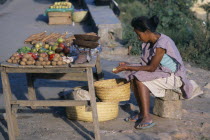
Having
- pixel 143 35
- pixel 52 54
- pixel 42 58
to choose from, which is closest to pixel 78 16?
pixel 143 35

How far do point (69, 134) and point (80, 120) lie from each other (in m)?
0.39

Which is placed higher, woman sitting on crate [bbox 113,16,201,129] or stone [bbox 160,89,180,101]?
woman sitting on crate [bbox 113,16,201,129]

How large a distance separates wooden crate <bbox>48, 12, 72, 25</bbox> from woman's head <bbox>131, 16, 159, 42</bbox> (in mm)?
6847

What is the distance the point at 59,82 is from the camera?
21.7 ft

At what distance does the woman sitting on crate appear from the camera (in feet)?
15.3

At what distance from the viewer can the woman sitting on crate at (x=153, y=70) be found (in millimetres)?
4648

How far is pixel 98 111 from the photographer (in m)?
4.80

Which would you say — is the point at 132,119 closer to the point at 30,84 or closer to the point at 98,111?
the point at 98,111

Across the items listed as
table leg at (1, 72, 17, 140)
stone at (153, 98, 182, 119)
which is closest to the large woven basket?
stone at (153, 98, 182, 119)

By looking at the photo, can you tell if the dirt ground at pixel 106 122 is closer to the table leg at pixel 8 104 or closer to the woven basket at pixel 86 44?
the table leg at pixel 8 104

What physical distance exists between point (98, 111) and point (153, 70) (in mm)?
802

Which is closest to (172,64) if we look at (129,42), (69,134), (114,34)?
(69,134)

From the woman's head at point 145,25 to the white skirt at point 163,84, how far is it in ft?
1.74

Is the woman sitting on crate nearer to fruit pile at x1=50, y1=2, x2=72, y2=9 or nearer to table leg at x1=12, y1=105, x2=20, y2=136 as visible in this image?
table leg at x1=12, y1=105, x2=20, y2=136
